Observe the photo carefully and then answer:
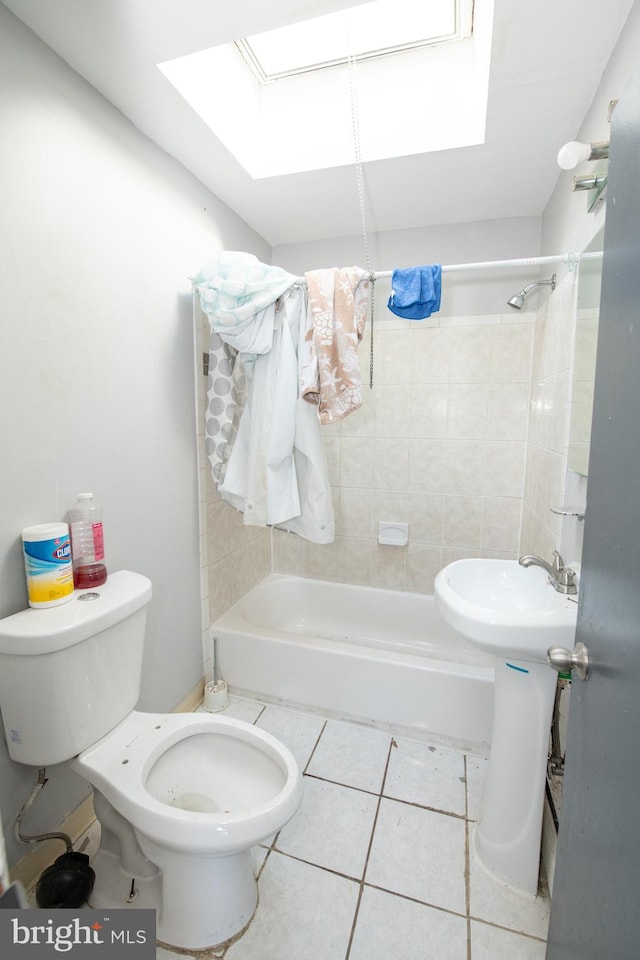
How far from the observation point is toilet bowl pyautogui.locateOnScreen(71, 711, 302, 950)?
95 cm

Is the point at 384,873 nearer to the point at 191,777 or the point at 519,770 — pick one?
the point at 519,770

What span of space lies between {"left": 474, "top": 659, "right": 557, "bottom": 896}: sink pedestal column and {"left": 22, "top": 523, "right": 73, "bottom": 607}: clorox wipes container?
1224 millimetres

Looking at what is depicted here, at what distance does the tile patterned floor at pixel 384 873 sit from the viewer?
3.47 ft

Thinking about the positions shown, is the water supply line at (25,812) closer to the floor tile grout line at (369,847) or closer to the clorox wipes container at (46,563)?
the clorox wipes container at (46,563)

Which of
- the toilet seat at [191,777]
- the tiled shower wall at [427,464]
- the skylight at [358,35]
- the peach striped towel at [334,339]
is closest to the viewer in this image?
the toilet seat at [191,777]

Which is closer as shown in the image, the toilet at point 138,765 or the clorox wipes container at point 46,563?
the toilet at point 138,765

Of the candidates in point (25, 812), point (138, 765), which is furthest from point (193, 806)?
point (25, 812)

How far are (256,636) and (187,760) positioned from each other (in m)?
0.68

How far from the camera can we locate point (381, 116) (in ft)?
5.10

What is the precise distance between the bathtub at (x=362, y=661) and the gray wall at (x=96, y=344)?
31 cm

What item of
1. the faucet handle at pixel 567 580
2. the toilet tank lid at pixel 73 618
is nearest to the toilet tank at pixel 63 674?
the toilet tank lid at pixel 73 618

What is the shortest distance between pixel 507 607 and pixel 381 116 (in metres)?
1.82

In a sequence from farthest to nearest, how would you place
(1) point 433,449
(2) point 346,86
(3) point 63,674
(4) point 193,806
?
(1) point 433,449 < (2) point 346,86 < (4) point 193,806 < (3) point 63,674

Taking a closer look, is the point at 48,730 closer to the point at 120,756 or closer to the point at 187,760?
the point at 120,756
